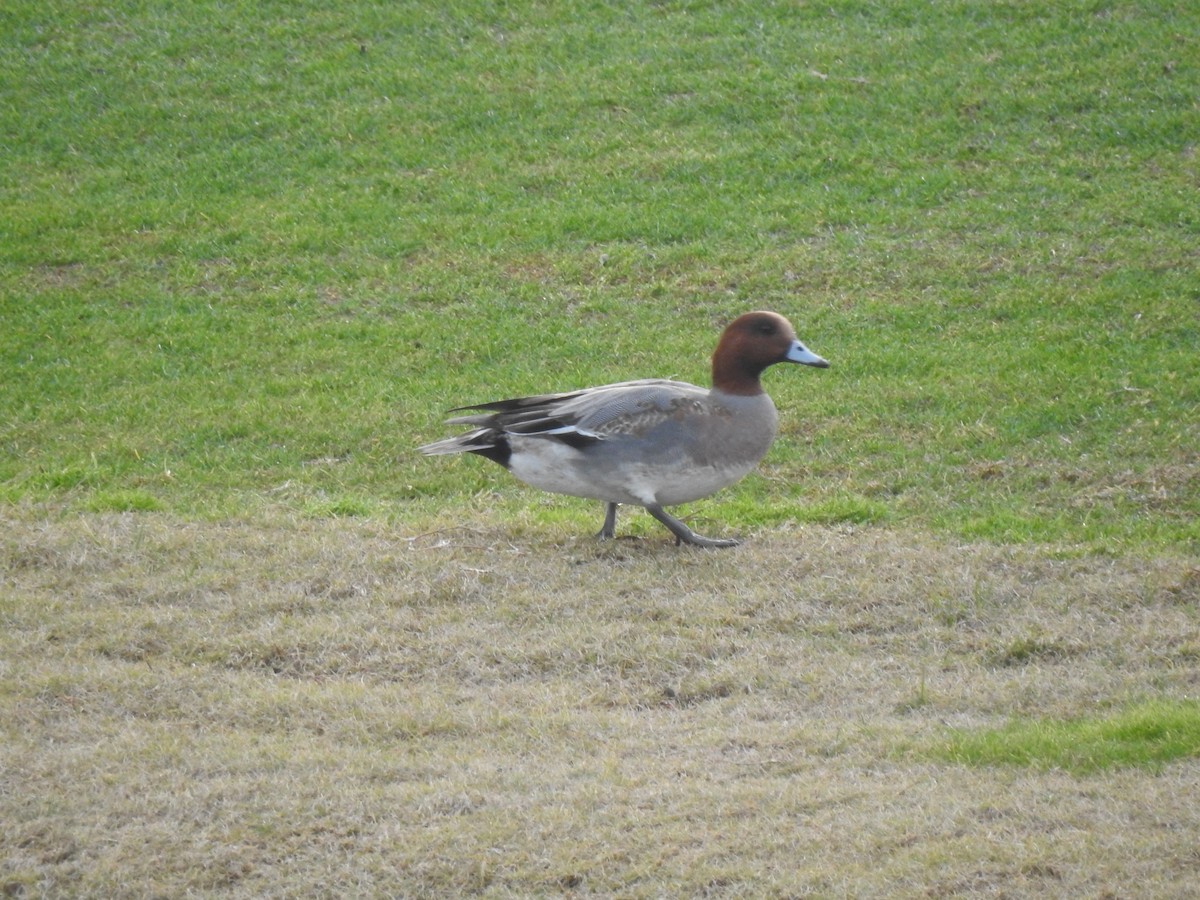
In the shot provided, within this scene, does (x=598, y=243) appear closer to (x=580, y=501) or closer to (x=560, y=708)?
(x=580, y=501)

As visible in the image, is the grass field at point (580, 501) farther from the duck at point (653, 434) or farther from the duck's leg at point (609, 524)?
the duck at point (653, 434)

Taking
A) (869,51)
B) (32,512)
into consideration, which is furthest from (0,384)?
(869,51)

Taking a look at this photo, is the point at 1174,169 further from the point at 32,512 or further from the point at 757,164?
the point at 32,512

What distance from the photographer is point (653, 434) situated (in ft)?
23.3

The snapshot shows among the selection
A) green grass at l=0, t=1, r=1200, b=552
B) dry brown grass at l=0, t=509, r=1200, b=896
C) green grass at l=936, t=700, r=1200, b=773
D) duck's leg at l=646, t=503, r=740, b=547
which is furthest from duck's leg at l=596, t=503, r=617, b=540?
green grass at l=936, t=700, r=1200, b=773

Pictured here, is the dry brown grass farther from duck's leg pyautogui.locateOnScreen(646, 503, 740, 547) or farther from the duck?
the duck

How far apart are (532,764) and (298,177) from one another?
33.8 ft

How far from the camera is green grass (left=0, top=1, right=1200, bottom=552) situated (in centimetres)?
894

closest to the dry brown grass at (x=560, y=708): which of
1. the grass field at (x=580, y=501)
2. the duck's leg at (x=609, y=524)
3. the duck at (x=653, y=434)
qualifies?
the grass field at (x=580, y=501)

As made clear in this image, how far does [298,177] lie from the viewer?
14180 mm

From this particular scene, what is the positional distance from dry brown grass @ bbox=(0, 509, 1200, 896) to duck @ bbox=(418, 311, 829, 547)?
0.36 meters

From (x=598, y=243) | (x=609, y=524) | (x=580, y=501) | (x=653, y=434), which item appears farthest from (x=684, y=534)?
(x=598, y=243)

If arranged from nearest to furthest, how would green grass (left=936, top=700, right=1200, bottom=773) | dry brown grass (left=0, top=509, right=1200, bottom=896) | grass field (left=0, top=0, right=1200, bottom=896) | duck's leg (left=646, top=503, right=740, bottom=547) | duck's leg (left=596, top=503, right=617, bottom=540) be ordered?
1. dry brown grass (left=0, top=509, right=1200, bottom=896)
2. grass field (left=0, top=0, right=1200, bottom=896)
3. green grass (left=936, top=700, right=1200, bottom=773)
4. duck's leg (left=646, top=503, right=740, bottom=547)
5. duck's leg (left=596, top=503, right=617, bottom=540)

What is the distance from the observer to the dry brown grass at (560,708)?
4.26 metres
